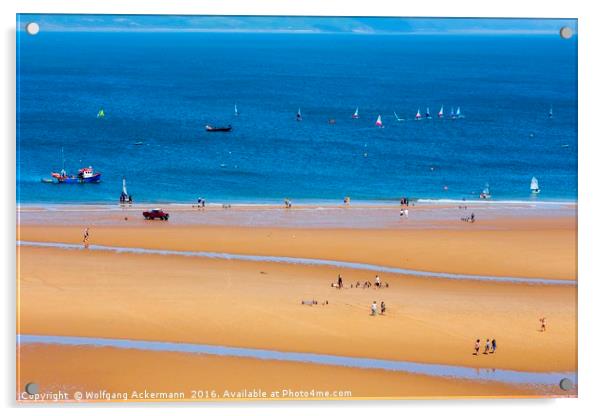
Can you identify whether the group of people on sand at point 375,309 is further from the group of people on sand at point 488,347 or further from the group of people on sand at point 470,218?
the group of people on sand at point 470,218

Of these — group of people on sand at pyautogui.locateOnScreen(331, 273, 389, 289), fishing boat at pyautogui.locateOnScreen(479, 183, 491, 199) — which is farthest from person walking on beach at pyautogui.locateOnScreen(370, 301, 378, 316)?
fishing boat at pyautogui.locateOnScreen(479, 183, 491, 199)

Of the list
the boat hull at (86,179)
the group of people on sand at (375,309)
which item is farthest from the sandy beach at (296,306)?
the boat hull at (86,179)

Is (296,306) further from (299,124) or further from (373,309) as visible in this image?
(299,124)

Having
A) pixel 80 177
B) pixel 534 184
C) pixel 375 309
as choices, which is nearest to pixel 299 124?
pixel 534 184

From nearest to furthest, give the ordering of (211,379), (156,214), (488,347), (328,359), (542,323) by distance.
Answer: (211,379), (328,359), (488,347), (542,323), (156,214)

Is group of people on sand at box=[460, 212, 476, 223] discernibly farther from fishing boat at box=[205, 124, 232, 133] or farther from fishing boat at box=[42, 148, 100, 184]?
fishing boat at box=[42, 148, 100, 184]

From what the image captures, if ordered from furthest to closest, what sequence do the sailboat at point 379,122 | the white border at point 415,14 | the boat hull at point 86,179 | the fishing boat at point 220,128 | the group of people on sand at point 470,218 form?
the sailboat at point 379,122
the group of people on sand at point 470,218
the fishing boat at point 220,128
the boat hull at point 86,179
the white border at point 415,14
